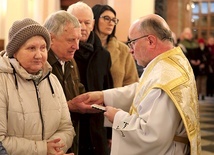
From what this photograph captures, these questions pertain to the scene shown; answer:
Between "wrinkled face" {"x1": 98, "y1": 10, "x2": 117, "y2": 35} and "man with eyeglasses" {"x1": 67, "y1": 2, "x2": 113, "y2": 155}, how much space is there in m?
0.44

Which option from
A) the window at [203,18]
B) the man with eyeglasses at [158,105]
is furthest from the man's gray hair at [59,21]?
the window at [203,18]

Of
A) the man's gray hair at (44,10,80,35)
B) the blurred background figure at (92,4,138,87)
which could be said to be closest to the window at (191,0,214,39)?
the blurred background figure at (92,4,138,87)

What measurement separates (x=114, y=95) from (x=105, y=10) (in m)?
1.10

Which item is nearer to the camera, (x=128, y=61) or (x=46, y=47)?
(x=46, y=47)

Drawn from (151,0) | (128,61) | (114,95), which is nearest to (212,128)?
(151,0)

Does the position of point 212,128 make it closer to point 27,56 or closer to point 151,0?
point 151,0

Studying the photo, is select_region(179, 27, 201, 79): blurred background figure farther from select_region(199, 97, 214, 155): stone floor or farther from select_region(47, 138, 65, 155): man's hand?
select_region(47, 138, 65, 155): man's hand

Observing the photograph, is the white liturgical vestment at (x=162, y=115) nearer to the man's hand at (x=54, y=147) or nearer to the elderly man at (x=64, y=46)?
the man's hand at (x=54, y=147)

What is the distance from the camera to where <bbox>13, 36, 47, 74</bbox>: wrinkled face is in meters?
2.33

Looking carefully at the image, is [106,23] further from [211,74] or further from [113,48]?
[211,74]

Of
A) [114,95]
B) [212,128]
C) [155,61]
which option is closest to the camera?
[155,61]

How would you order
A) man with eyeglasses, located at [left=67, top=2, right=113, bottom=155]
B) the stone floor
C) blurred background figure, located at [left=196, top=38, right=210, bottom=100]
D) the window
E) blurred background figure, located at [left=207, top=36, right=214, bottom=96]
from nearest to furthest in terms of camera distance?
1. man with eyeglasses, located at [left=67, top=2, right=113, bottom=155]
2. the stone floor
3. blurred background figure, located at [left=196, top=38, right=210, bottom=100]
4. blurred background figure, located at [left=207, top=36, right=214, bottom=96]
5. the window

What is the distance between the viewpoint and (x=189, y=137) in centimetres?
236

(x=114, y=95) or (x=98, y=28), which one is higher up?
(x=98, y=28)
